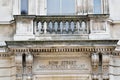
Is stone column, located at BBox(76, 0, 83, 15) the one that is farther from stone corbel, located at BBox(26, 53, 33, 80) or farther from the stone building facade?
stone corbel, located at BBox(26, 53, 33, 80)

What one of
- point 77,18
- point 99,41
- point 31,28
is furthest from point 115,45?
point 31,28

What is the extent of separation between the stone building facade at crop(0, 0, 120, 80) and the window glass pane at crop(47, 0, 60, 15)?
0.79 meters

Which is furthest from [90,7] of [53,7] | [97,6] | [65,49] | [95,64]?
[95,64]

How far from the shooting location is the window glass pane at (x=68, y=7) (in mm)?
20312

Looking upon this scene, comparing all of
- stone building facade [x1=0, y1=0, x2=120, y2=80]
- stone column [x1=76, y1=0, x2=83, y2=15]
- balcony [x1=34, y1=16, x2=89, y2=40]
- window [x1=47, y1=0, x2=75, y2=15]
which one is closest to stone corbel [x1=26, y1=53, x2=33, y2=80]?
stone building facade [x1=0, y1=0, x2=120, y2=80]

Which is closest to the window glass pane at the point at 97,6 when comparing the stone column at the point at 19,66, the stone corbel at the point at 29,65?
the stone corbel at the point at 29,65

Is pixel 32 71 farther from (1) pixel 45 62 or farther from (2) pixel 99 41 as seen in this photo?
(2) pixel 99 41

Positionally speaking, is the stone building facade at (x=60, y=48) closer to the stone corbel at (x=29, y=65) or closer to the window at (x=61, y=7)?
the stone corbel at (x=29, y=65)

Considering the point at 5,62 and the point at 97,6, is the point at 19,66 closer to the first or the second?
the point at 5,62

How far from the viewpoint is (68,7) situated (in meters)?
20.4

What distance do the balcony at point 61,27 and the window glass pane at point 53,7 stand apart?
126cm

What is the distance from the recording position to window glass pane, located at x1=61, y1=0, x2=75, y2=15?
20.3 metres

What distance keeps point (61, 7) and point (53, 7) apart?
1.10 ft

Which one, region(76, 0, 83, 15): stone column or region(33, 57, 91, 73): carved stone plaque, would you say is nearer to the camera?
region(33, 57, 91, 73): carved stone plaque
